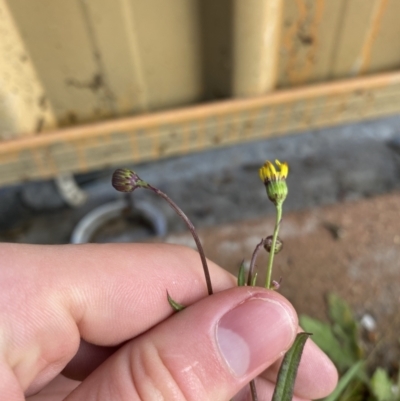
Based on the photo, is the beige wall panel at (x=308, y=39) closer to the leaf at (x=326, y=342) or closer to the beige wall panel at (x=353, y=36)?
the beige wall panel at (x=353, y=36)

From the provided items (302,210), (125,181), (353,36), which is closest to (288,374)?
(125,181)

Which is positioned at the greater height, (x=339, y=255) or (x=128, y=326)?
(x=128, y=326)

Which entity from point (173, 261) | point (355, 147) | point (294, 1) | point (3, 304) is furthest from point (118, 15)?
point (355, 147)

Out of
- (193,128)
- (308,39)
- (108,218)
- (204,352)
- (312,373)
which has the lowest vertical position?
(108,218)

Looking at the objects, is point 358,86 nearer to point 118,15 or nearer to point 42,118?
point 118,15

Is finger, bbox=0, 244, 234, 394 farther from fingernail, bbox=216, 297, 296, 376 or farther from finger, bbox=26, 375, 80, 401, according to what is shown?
fingernail, bbox=216, 297, 296, 376

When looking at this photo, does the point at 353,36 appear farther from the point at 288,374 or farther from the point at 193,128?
the point at 288,374

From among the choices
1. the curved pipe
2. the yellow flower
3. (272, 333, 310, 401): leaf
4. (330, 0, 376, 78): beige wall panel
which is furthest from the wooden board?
(272, 333, 310, 401): leaf

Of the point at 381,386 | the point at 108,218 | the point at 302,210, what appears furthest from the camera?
the point at 108,218
